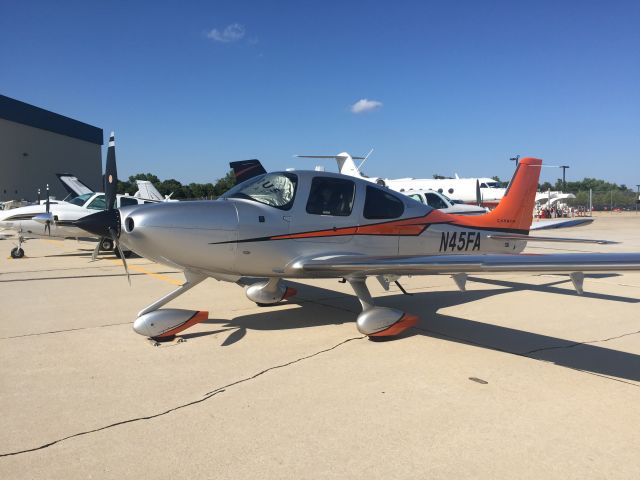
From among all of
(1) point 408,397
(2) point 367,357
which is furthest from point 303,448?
(2) point 367,357

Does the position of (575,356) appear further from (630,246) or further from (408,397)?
(630,246)

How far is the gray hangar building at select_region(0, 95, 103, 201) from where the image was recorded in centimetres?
6225

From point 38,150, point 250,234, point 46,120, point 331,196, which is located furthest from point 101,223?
point 46,120

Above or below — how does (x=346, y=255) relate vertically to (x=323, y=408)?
A: above

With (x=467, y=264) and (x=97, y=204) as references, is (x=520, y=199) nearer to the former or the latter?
(x=467, y=264)

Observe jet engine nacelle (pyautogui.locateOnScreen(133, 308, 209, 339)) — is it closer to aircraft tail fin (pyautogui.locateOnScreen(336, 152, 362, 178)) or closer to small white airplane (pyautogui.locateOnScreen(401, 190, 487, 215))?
small white airplane (pyautogui.locateOnScreen(401, 190, 487, 215))

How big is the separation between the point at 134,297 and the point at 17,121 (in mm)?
70642

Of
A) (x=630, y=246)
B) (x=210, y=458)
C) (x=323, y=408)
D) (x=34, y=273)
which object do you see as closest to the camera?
(x=210, y=458)

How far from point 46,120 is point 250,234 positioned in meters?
79.5

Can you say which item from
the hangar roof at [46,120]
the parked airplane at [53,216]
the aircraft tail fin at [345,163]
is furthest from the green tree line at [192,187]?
the parked airplane at [53,216]

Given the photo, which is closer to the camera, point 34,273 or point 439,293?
point 439,293

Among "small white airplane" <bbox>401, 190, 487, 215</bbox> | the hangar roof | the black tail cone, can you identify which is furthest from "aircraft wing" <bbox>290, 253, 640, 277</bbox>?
the hangar roof

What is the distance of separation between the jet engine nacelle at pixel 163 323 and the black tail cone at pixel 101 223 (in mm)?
1060

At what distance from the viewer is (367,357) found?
4973 mm
